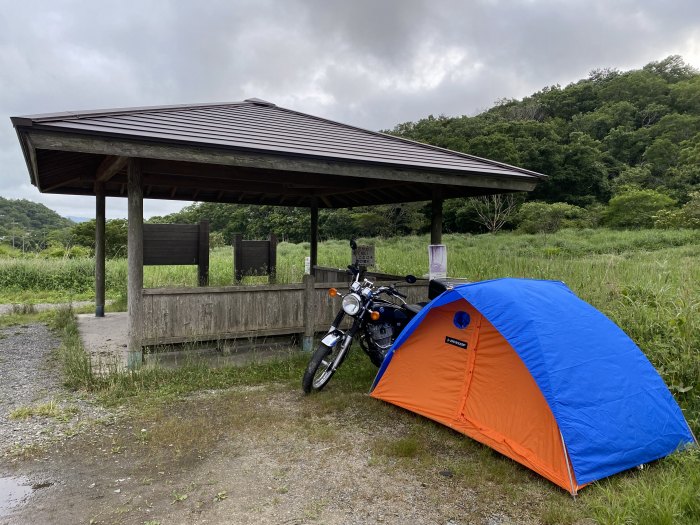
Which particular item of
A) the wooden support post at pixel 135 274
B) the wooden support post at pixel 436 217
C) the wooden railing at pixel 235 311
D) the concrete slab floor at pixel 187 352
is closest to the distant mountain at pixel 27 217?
the concrete slab floor at pixel 187 352

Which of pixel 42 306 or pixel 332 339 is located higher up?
pixel 332 339

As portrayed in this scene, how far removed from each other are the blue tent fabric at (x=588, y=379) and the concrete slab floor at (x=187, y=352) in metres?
2.90

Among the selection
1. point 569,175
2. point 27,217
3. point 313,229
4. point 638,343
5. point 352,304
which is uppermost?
point 569,175

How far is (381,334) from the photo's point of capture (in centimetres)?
427

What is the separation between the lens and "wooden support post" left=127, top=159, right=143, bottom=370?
437cm

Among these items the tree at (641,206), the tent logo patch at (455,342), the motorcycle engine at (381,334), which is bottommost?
the motorcycle engine at (381,334)

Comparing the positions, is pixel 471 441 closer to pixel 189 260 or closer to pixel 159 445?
pixel 159 445

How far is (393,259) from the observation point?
11.5 meters

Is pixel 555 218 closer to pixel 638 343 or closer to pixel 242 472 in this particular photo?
pixel 638 343

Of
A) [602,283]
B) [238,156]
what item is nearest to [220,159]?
[238,156]

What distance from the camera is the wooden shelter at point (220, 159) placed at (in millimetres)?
3799

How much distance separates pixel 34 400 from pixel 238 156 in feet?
9.10

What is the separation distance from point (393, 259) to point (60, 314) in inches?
284

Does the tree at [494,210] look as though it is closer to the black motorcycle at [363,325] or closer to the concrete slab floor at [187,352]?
the concrete slab floor at [187,352]
